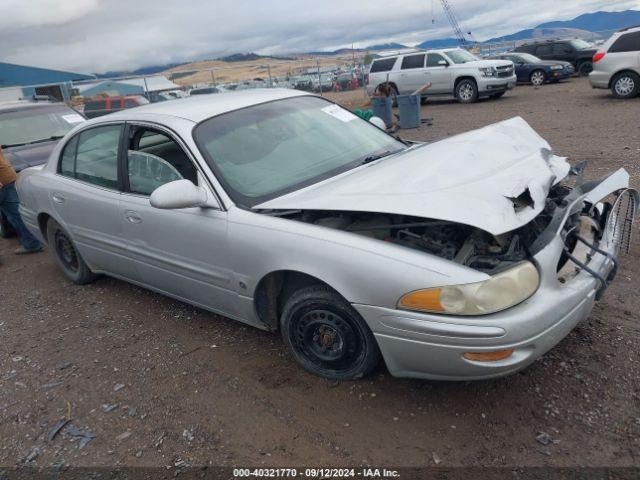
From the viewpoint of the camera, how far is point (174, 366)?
133 inches

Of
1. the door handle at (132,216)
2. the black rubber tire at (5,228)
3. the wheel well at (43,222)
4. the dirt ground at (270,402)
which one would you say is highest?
the door handle at (132,216)

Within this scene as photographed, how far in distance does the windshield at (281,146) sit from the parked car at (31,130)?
168 inches

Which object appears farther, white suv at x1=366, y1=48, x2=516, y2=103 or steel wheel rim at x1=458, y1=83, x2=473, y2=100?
steel wheel rim at x1=458, y1=83, x2=473, y2=100

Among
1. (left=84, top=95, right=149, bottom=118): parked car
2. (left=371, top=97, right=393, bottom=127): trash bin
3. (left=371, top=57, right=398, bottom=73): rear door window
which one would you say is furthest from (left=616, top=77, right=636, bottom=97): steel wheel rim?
(left=84, top=95, right=149, bottom=118): parked car

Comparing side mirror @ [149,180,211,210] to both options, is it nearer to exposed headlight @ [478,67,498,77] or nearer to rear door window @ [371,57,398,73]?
exposed headlight @ [478,67,498,77]

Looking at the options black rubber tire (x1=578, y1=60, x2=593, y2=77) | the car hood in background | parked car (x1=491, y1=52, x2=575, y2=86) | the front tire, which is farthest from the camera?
black rubber tire (x1=578, y1=60, x2=593, y2=77)

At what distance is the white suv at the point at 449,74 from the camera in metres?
16.2

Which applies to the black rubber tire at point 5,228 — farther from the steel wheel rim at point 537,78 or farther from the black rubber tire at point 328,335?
the steel wheel rim at point 537,78

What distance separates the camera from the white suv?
16250 mm

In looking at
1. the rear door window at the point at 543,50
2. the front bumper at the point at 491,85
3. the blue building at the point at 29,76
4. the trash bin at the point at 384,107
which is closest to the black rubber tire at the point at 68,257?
the trash bin at the point at 384,107

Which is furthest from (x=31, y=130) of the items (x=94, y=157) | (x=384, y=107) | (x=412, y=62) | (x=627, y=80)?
(x=627, y=80)

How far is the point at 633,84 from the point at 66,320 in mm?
14135

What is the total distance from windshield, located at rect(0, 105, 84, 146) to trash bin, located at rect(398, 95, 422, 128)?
749cm

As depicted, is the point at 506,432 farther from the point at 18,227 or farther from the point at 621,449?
the point at 18,227
